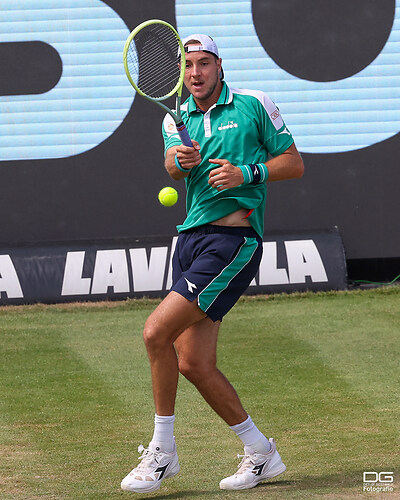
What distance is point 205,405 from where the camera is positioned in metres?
6.15

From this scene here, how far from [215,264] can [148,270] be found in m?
5.13

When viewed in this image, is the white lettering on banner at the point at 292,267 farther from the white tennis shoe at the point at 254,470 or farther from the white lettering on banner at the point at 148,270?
the white tennis shoe at the point at 254,470

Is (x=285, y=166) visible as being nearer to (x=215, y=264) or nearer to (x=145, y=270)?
(x=215, y=264)

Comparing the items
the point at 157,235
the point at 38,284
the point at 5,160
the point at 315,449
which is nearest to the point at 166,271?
the point at 157,235

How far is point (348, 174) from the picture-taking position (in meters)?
10.2

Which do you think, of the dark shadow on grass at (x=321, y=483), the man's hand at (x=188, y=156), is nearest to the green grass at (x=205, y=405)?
the dark shadow on grass at (x=321, y=483)

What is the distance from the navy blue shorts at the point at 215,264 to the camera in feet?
14.5

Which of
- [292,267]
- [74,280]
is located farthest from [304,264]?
[74,280]

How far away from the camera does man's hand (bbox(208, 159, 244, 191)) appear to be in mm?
4250

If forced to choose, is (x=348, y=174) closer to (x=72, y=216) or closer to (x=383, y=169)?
(x=383, y=169)

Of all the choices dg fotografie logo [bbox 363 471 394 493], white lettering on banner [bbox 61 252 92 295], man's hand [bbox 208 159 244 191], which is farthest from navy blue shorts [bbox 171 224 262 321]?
white lettering on banner [bbox 61 252 92 295]

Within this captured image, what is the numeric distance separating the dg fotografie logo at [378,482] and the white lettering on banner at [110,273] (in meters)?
5.31

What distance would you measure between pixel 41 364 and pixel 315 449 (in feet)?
9.74

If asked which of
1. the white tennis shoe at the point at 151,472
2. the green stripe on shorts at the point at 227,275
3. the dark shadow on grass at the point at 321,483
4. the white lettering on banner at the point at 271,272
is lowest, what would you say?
the white lettering on banner at the point at 271,272
